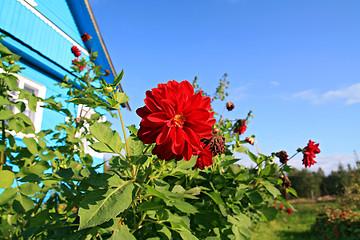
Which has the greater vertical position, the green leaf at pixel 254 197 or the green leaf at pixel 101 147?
the green leaf at pixel 101 147

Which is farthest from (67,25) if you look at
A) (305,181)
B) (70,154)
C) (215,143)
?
(305,181)

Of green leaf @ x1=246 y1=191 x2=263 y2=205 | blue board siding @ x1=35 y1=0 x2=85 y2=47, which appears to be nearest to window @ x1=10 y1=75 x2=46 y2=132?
blue board siding @ x1=35 y1=0 x2=85 y2=47

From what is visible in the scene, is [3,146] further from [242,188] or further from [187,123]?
[242,188]

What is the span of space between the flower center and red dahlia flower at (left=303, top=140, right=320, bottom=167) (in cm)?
157

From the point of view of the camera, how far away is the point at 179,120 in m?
0.91

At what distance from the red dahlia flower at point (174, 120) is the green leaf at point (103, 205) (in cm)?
19

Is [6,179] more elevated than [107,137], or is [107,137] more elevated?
[107,137]

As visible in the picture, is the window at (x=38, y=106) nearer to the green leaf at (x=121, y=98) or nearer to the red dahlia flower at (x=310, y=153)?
the green leaf at (x=121, y=98)

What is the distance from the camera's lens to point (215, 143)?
1312mm

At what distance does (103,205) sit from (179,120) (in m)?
0.41

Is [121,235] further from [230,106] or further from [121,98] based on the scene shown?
[230,106]

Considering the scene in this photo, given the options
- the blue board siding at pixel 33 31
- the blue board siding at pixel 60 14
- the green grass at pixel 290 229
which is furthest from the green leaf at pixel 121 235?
the blue board siding at pixel 60 14

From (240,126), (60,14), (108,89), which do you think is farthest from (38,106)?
(108,89)

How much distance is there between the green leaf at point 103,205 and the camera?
791mm
